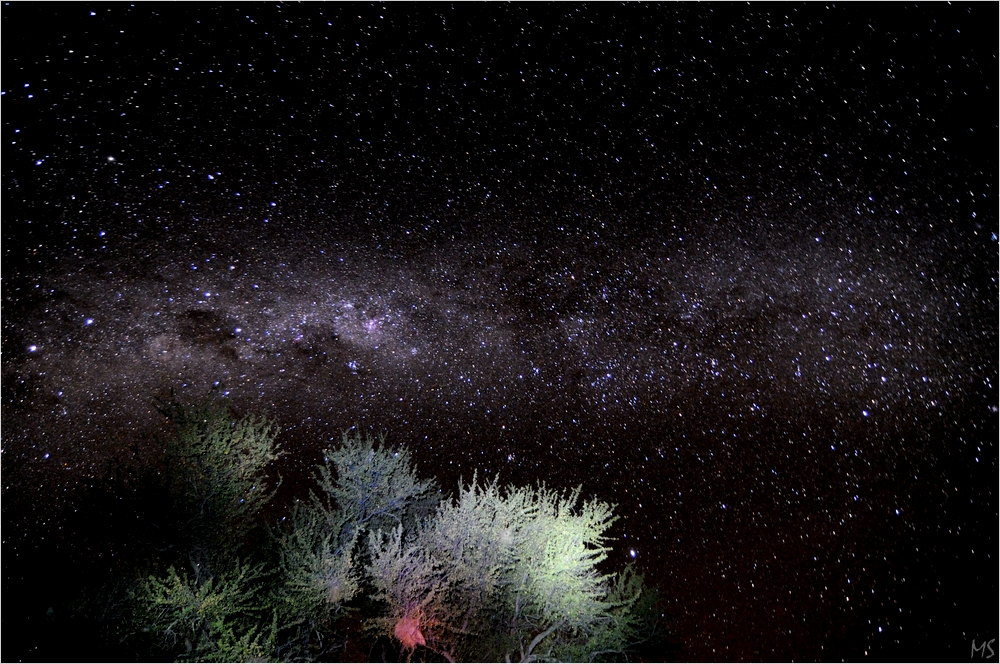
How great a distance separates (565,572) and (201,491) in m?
7.25

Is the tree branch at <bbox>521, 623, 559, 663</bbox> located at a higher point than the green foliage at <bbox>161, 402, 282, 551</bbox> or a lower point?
lower

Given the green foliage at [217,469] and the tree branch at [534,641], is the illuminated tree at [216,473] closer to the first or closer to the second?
the green foliage at [217,469]

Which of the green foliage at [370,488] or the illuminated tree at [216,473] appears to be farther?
the green foliage at [370,488]

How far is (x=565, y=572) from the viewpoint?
8.03 m

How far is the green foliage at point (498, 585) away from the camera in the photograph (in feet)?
25.6

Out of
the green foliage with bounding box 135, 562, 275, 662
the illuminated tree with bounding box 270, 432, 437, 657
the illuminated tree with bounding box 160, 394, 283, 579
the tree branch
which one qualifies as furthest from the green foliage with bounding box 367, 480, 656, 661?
the illuminated tree with bounding box 160, 394, 283, 579

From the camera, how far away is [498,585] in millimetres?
8414

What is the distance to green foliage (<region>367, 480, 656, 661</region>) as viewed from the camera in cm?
779

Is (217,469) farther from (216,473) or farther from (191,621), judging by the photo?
(191,621)

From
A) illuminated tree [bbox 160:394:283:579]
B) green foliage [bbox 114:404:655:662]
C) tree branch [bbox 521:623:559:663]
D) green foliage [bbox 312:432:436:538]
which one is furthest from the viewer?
green foliage [bbox 312:432:436:538]

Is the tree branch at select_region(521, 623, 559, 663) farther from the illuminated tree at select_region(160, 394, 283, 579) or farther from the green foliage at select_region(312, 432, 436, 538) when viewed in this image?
the illuminated tree at select_region(160, 394, 283, 579)

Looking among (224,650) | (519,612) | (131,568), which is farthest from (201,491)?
(519,612)

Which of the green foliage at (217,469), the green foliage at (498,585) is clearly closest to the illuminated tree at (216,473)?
the green foliage at (217,469)

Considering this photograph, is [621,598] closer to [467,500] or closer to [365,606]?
[467,500]
